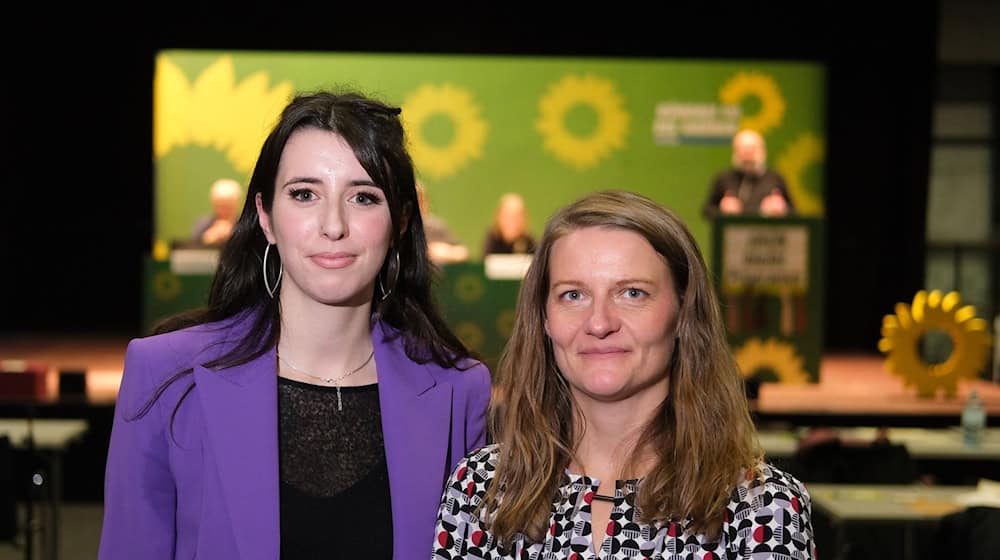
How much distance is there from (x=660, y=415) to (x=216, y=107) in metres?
10.0

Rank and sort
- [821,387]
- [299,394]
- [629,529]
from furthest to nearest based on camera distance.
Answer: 1. [821,387]
2. [299,394]
3. [629,529]

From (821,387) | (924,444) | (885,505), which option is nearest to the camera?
(885,505)

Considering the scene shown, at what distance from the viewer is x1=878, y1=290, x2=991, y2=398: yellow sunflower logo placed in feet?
27.1

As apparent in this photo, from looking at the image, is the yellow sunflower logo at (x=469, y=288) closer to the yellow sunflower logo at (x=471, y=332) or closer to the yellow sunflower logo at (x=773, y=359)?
the yellow sunflower logo at (x=471, y=332)

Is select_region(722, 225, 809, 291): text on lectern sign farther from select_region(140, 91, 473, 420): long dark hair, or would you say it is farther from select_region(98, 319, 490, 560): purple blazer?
select_region(98, 319, 490, 560): purple blazer

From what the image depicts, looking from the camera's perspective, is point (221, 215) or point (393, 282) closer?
point (393, 282)

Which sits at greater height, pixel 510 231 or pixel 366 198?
pixel 510 231

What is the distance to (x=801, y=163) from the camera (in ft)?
38.2

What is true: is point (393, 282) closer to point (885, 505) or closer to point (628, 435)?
point (628, 435)

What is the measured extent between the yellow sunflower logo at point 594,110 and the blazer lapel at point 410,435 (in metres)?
9.55

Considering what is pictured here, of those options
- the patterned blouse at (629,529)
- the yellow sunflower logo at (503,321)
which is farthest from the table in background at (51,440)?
the patterned blouse at (629,529)

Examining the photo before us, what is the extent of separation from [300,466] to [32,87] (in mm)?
10872

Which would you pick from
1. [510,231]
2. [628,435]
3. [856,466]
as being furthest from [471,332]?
[628,435]

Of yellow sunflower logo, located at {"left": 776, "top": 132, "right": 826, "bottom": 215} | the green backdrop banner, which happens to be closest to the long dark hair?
the green backdrop banner
